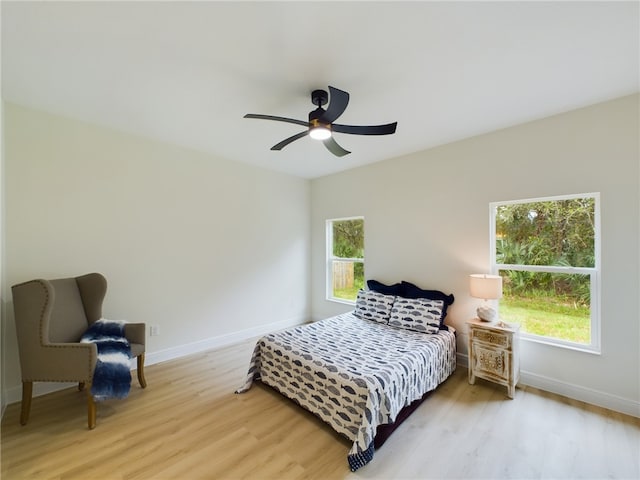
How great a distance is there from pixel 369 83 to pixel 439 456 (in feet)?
8.91

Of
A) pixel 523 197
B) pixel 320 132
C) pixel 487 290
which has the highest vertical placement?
pixel 320 132

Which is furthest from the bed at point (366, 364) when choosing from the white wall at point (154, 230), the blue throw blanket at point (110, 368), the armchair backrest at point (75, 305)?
the armchair backrest at point (75, 305)

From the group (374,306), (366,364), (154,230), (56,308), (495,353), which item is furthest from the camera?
(374,306)

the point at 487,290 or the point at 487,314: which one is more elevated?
the point at 487,290

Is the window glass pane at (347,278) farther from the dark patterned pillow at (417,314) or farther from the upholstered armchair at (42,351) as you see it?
the upholstered armchair at (42,351)

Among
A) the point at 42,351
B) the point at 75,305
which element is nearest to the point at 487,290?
the point at 42,351

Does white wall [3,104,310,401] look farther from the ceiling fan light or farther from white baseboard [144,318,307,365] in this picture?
the ceiling fan light

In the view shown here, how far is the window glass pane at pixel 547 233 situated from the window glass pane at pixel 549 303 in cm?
15

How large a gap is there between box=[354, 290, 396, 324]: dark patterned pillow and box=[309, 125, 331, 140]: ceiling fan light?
218cm

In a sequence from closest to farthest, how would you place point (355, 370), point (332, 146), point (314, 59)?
point (314, 59)
point (355, 370)
point (332, 146)

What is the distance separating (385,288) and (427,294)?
583mm

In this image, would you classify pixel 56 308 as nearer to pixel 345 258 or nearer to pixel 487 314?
pixel 345 258

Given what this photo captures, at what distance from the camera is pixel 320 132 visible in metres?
2.18

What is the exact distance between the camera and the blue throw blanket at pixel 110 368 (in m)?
2.10
